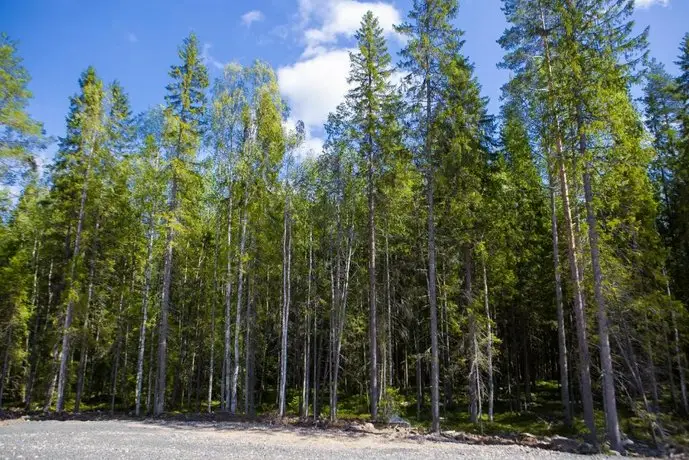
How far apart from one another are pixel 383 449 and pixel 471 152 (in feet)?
33.6

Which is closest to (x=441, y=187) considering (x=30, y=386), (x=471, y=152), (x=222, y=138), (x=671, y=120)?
(x=471, y=152)

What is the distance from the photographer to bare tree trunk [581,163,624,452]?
36.3ft

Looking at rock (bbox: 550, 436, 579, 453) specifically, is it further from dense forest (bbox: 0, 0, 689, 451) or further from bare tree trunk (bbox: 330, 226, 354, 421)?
bare tree trunk (bbox: 330, 226, 354, 421)

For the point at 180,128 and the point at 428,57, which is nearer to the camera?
the point at 428,57

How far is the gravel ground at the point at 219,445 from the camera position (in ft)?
29.9

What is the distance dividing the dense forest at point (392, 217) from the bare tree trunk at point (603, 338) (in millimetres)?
56

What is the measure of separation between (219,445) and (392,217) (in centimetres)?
1005

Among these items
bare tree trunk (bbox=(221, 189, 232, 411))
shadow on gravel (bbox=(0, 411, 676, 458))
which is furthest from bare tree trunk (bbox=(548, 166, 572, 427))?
bare tree trunk (bbox=(221, 189, 232, 411))

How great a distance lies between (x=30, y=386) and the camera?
2192 cm

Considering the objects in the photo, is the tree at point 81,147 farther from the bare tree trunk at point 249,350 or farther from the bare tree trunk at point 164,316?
the bare tree trunk at point 249,350

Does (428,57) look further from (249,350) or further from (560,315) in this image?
(249,350)

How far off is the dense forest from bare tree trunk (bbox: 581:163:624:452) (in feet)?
0.18

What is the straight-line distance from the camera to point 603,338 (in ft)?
38.4

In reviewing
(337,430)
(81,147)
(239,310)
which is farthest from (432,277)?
(81,147)
